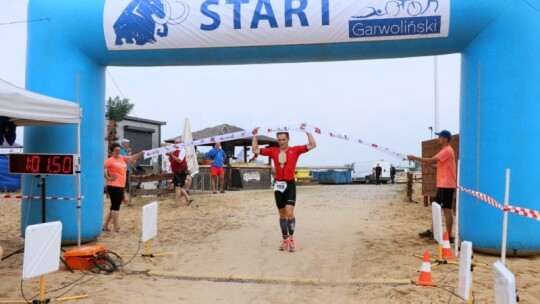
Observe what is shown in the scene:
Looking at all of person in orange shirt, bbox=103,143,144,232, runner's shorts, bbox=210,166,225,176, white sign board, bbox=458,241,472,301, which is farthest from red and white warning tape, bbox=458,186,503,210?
Answer: runner's shorts, bbox=210,166,225,176

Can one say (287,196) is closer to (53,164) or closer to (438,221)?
(438,221)

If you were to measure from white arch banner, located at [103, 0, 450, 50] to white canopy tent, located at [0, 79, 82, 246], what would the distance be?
1498mm

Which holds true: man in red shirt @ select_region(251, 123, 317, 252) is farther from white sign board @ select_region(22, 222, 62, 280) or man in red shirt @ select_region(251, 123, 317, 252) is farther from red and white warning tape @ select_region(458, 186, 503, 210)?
white sign board @ select_region(22, 222, 62, 280)

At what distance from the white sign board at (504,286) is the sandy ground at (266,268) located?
2046 mm

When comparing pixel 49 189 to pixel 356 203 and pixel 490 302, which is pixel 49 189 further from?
pixel 356 203

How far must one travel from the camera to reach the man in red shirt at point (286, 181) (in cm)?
706

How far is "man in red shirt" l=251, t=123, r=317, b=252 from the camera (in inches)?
278

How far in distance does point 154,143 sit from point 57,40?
1601cm

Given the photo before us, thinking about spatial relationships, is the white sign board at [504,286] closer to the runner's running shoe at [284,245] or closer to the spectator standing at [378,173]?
the runner's running shoe at [284,245]

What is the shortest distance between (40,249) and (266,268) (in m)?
2.84

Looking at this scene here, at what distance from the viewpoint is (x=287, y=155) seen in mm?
7168

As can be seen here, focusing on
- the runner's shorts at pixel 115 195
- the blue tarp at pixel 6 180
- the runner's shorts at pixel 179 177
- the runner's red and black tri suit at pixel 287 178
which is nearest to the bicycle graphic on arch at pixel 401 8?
the runner's red and black tri suit at pixel 287 178

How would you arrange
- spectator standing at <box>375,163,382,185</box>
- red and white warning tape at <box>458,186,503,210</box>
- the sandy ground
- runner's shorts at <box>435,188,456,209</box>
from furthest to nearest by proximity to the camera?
spectator standing at <box>375,163,382,185</box> → runner's shorts at <box>435,188,456,209</box> → red and white warning tape at <box>458,186,503,210</box> → the sandy ground

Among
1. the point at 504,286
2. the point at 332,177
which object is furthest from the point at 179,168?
the point at 332,177
